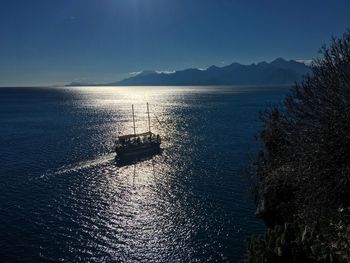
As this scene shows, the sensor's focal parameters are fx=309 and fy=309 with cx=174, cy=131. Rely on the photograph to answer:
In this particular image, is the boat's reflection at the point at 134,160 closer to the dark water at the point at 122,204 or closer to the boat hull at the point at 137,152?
the boat hull at the point at 137,152

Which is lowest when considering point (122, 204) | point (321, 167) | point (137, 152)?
point (122, 204)

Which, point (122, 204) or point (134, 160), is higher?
point (134, 160)

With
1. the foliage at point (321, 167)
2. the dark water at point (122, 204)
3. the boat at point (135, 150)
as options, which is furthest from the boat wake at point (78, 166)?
the foliage at point (321, 167)

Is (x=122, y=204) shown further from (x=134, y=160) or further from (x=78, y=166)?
(x=134, y=160)

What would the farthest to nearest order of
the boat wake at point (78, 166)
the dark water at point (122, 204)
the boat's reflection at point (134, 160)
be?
1. the boat's reflection at point (134, 160)
2. the boat wake at point (78, 166)
3. the dark water at point (122, 204)

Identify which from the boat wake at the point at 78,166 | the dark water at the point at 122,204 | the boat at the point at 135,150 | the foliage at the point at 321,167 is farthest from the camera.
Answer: the boat at the point at 135,150

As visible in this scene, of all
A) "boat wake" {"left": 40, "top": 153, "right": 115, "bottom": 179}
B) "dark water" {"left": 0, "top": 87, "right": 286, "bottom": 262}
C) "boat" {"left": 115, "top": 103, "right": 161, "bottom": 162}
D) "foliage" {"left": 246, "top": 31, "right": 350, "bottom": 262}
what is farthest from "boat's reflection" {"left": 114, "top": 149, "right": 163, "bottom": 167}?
"foliage" {"left": 246, "top": 31, "right": 350, "bottom": 262}

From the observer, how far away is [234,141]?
8906 cm

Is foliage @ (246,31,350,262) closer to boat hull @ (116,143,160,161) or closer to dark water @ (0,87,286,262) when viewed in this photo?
dark water @ (0,87,286,262)

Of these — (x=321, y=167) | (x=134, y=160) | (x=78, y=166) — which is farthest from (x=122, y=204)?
(x=321, y=167)

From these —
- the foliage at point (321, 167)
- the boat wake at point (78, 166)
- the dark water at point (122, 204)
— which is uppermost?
the foliage at point (321, 167)

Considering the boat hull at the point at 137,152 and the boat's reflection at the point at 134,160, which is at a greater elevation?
the boat hull at the point at 137,152

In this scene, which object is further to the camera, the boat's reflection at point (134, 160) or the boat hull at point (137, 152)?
the boat hull at point (137, 152)

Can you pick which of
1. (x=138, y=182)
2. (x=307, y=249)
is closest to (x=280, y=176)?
(x=307, y=249)
